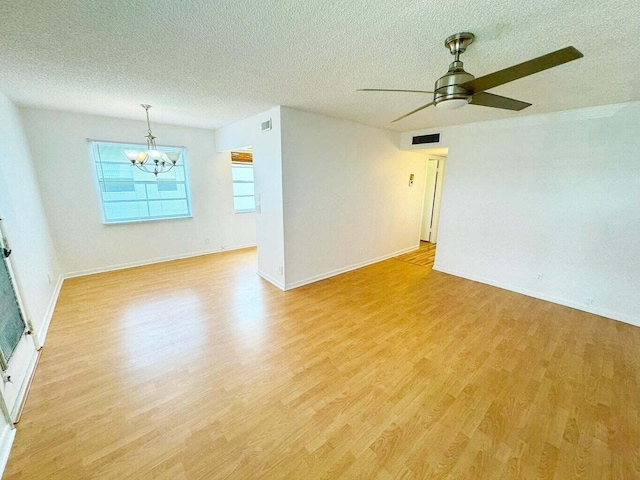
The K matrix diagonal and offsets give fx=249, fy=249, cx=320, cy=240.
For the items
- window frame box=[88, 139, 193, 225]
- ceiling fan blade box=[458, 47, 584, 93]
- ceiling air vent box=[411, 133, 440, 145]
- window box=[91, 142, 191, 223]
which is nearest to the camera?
ceiling fan blade box=[458, 47, 584, 93]

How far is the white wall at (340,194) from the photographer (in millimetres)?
3531

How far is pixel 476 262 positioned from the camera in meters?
4.19

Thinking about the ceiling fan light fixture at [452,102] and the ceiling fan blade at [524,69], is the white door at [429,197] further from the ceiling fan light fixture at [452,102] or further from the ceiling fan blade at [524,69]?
the ceiling fan blade at [524,69]

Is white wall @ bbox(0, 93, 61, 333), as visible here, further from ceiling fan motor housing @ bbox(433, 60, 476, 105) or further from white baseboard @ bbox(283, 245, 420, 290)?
ceiling fan motor housing @ bbox(433, 60, 476, 105)

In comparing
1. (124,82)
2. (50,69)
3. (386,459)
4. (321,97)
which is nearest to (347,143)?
(321,97)

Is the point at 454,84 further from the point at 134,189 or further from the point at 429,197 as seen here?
the point at 429,197

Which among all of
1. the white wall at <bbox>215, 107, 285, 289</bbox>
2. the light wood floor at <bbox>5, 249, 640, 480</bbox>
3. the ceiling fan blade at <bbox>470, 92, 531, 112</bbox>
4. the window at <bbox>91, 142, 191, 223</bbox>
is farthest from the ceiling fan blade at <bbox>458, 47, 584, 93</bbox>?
the window at <bbox>91, 142, 191, 223</bbox>

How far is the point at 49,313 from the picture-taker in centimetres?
294

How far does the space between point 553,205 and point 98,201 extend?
22.6 feet

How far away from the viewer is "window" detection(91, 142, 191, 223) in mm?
4202

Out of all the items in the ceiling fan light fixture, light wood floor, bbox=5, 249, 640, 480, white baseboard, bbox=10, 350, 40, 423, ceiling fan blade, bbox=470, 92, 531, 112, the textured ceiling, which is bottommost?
light wood floor, bbox=5, 249, 640, 480

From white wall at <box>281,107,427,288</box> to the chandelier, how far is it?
1993 mm

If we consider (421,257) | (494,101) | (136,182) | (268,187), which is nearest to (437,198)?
(421,257)

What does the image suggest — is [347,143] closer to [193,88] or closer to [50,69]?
[193,88]
